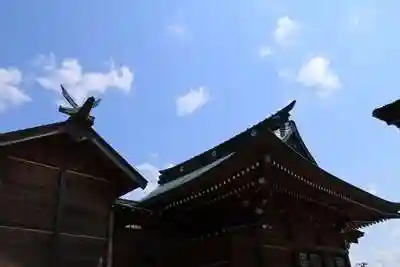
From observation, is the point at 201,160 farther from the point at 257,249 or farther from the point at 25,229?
the point at 25,229

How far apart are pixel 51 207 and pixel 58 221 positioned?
39 centimetres

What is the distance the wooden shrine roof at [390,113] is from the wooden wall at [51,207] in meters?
7.20

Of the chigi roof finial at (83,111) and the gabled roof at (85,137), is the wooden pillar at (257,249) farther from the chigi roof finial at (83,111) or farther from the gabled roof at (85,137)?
the chigi roof finial at (83,111)

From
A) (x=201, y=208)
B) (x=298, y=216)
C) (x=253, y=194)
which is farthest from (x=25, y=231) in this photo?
(x=298, y=216)

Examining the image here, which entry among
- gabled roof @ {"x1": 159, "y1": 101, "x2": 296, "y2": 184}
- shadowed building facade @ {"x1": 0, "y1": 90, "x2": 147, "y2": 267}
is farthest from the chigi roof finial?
gabled roof @ {"x1": 159, "y1": 101, "x2": 296, "y2": 184}

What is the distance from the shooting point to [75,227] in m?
10.6

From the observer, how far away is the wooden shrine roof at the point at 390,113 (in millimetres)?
8070

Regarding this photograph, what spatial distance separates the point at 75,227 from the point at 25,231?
122cm

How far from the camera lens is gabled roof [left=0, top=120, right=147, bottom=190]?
10.0 meters

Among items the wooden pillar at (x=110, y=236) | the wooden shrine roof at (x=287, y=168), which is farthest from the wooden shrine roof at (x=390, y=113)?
the wooden pillar at (x=110, y=236)

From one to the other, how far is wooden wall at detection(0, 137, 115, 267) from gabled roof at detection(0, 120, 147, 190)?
0.30 meters

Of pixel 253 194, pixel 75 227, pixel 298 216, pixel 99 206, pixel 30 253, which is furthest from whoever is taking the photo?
pixel 298 216

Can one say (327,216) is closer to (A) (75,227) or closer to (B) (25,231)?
(A) (75,227)

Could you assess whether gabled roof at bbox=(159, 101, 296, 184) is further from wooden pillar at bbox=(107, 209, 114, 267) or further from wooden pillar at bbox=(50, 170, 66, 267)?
wooden pillar at bbox=(50, 170, 66, 267)
